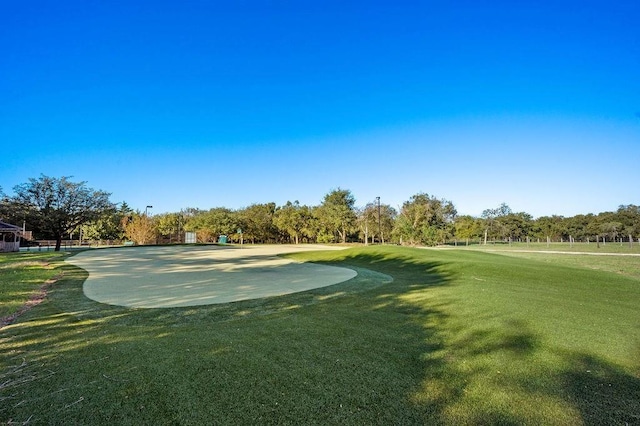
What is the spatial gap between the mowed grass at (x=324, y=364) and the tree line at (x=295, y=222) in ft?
90.5

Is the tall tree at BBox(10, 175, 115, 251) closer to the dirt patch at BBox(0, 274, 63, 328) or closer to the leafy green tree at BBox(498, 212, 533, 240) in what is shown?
the dirt patch at BBox(0, 274, 63, 328)

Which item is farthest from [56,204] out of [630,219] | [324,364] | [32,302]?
[630,219]

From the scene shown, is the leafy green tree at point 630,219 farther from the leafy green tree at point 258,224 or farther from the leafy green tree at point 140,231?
the leafy green tree at point 140,231

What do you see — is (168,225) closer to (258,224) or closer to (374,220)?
(258,224)

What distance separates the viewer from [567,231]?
7800cm

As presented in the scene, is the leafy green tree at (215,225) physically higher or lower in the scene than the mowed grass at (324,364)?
higher

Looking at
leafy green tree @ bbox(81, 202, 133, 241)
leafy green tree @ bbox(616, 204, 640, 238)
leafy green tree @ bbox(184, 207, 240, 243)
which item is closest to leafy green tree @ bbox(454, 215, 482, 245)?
leafy green tree @ bbox(616, 204, 640, 238)

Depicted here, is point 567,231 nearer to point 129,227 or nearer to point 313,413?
point 129,227

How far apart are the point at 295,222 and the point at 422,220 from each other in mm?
22269

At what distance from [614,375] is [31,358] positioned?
638 centimetres

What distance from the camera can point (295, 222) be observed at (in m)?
59.2

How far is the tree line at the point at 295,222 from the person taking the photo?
2859cm

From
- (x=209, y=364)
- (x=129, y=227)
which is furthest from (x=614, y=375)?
(x=129, y=227)

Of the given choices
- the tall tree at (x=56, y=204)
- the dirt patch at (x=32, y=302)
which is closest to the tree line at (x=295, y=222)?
the tall tree at (x=56, y=204)
